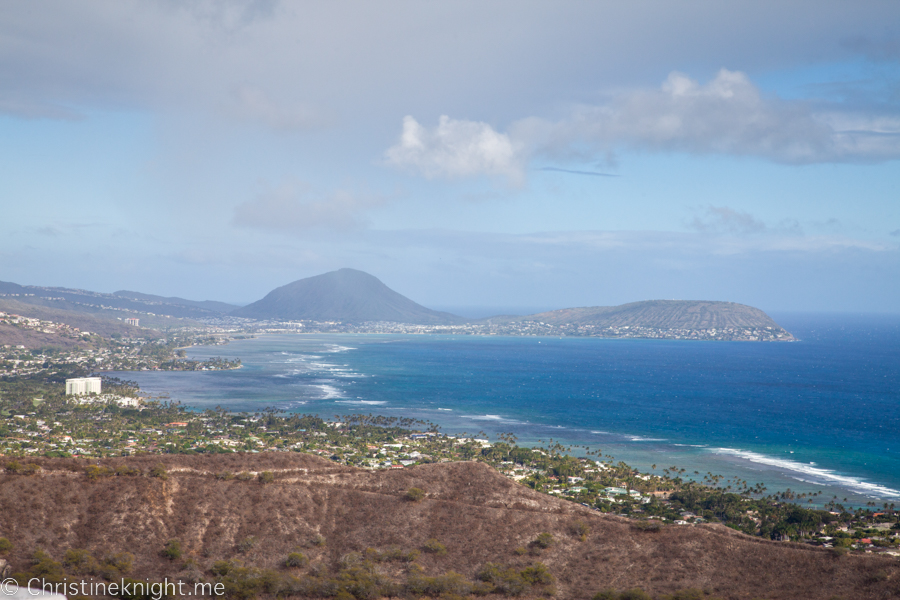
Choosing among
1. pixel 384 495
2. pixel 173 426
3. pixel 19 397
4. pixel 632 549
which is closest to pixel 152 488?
pixel 384 495

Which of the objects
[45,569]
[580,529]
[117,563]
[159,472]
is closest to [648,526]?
[580,529]

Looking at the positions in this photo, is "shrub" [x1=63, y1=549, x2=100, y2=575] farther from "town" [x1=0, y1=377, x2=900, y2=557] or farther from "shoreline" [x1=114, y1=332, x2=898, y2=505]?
"shoreline" [x1=114, y1=332, x2=898, y2=505]

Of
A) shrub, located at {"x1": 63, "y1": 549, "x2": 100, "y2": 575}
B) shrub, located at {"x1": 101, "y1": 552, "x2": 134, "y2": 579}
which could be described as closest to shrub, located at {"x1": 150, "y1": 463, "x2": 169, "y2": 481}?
shrub, located at {"x1": 101, "y1": 552, "x2": 134, "y2": 579}

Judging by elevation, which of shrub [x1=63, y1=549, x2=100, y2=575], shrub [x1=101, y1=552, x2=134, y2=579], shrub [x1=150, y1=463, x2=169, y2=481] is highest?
shrub [x1=150, y1=463, x2=169, y2=481]

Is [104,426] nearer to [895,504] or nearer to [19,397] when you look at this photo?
[19,397]

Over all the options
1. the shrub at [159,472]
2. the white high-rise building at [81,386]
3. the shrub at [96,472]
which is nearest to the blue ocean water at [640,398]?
the white high-rise building at [81,386]

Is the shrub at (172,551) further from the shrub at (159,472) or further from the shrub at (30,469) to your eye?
the shrub at (30,469)

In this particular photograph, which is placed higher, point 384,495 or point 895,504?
point 384,495
